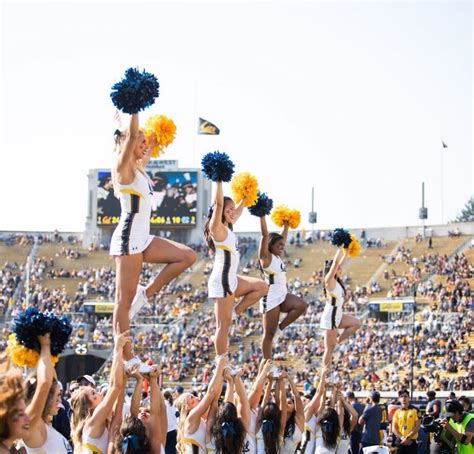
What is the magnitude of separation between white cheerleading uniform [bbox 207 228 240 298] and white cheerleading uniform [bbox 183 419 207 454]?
1.74m

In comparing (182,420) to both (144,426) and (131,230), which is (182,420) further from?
(131,230)

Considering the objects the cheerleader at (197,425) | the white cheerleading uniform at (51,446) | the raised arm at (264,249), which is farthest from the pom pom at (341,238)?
the white cheerleading uniform at (51,446)

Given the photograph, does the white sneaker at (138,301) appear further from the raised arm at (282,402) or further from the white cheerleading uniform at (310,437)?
the white cheerleading uniform at (310,437)

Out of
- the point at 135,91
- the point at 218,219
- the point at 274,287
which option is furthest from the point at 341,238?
the point at 135,91

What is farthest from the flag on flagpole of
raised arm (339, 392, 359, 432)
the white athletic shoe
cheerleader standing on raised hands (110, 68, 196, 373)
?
the white athletic shoe

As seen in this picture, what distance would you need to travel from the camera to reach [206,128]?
1540 inches

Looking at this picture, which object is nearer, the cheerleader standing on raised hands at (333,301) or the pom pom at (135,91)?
the pom pom at (135,91)

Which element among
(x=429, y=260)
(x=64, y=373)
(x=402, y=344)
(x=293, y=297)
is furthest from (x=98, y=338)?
(x=293, y=297)

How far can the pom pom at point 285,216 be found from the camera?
11.0 meters

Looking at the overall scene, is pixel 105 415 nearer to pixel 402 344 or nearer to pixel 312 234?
pixel 402 344

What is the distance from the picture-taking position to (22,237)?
169 ft

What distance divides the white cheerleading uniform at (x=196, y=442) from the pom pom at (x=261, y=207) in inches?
123

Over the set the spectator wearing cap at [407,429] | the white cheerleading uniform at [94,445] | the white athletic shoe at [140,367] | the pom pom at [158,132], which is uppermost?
the pom pom at [158,132]

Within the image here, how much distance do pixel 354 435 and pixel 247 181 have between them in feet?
18.6
